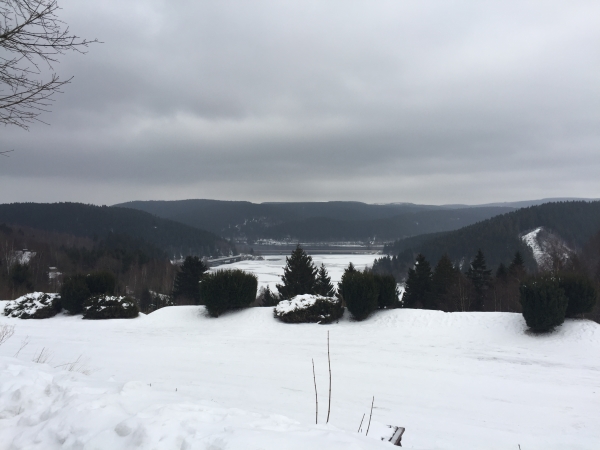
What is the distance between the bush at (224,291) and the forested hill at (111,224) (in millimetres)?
105972

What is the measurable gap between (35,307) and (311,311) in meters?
10.2

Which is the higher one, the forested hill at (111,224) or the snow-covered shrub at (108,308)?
the forested hill at (111,224)

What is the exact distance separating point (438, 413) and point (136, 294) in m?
48.7

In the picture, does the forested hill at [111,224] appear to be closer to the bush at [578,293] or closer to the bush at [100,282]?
the bush at [100,282]

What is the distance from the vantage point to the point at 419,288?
95.7ft

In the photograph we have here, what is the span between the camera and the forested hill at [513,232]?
267 feet

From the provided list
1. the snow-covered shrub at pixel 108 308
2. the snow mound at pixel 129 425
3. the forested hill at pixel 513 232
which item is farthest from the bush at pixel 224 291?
the forested hill at pixel 513 232

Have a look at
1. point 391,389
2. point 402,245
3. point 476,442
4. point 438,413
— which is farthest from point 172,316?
point 402,245

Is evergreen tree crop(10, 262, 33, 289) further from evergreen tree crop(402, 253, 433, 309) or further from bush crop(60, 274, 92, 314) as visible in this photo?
evergreen tree crop(402, 253, 433, 309)

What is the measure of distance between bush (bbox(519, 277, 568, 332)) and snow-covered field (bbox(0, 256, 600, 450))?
13.7 inches

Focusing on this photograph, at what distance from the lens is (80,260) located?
6044 cm

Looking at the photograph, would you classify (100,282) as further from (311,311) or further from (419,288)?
(419,288)

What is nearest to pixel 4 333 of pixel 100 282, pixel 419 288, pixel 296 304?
pixel 296 304

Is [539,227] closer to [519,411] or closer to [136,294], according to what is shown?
[136,294]
